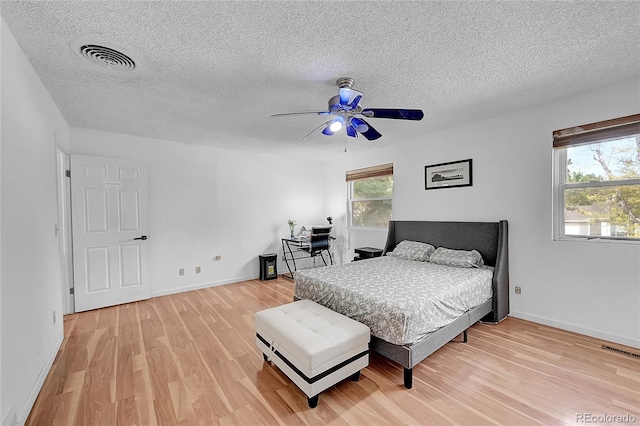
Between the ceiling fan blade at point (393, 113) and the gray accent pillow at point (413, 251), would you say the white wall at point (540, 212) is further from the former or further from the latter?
the ceiling fan blade at point (393, 113)

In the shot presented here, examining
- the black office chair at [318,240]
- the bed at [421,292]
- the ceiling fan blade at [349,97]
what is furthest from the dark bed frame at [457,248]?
the ceiling fan blade at [349,97]

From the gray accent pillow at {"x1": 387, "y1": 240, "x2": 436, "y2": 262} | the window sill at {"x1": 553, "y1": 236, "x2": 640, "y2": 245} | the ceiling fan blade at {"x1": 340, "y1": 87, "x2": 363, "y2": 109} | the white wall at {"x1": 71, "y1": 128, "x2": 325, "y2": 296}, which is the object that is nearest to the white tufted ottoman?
the ceiling fan blade at {"x1": 340, "y1": 87, "x2": 363, "y2": 109}

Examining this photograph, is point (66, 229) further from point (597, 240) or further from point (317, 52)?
point (597, 240)

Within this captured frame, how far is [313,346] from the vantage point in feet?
5.80

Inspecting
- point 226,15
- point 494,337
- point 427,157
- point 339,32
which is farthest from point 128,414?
point 427,157

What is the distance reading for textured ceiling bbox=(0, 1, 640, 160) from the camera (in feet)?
5.06

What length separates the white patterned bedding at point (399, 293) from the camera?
6.68 ft

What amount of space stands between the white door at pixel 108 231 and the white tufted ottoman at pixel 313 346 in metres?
2.65

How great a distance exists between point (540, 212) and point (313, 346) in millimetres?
2867

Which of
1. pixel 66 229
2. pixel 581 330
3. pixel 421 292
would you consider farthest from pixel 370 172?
pixel 66 229

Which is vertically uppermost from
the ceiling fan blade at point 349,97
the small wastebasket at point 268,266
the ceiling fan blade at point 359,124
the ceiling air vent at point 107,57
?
the ceiling air vent at point 107,57

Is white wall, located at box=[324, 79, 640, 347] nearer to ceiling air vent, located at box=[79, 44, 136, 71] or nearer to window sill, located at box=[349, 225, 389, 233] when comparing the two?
window sill, located at box=[349, 225, 389, 233]

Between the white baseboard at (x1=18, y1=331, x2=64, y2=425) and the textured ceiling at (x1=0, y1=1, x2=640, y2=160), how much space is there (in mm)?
2292

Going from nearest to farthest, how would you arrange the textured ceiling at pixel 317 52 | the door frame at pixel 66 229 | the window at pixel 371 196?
the textured ceiling at pixel 317 52
the door frame at pixel 66 229
the window at pixel 371 196
